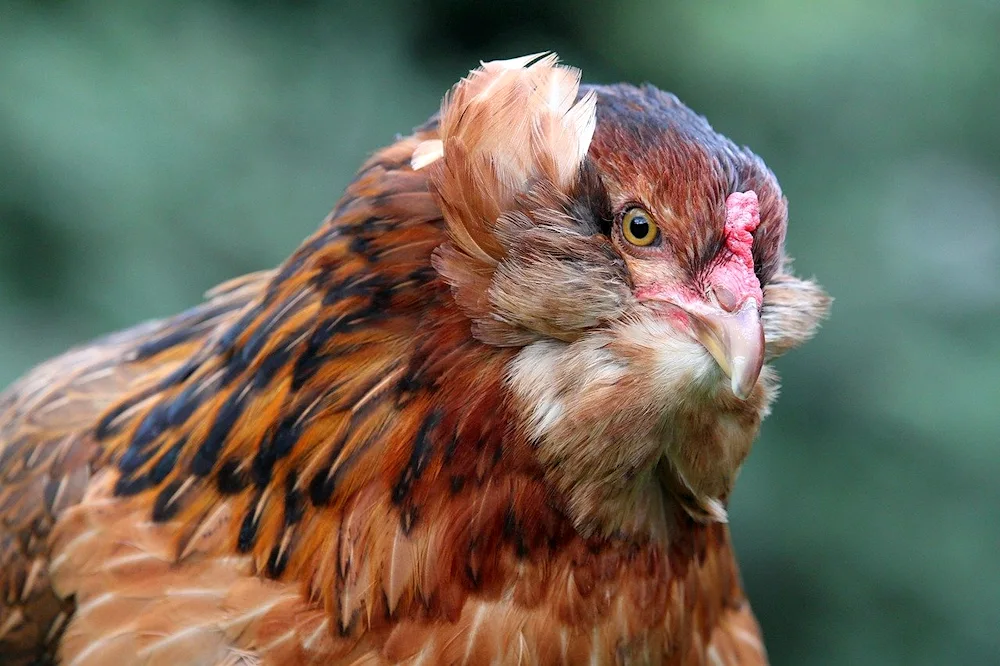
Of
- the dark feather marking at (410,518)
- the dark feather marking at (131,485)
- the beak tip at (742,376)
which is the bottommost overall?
the dark feather marking at (131,485)

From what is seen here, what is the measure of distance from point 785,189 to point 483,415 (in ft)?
6.98

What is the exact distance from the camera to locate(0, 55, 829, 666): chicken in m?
1.41

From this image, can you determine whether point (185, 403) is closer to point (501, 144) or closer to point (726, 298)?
point (501, 144)

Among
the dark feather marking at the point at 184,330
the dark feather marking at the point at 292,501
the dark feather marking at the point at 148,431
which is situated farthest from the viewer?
the dark feather marking at the point at 184,330

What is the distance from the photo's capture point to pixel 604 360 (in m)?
1.41

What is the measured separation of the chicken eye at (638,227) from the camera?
4.63ft

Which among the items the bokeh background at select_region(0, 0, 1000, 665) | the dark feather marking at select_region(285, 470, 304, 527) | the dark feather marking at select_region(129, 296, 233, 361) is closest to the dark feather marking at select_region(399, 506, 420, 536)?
the dark feather marking at select_region(285, 470, 304, 527)

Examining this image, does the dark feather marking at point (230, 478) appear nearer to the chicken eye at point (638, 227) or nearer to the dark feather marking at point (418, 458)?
the dark feather marking at point (418, 458)

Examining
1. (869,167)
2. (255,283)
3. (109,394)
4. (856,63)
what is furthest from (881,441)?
(109,394)

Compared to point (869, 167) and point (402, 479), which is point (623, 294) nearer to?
point (402, 479)

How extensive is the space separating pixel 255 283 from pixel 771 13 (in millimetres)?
1870

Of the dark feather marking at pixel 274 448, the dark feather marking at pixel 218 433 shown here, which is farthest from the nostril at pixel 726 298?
the dark feather marking at pixel 218 433

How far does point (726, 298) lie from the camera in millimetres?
1362

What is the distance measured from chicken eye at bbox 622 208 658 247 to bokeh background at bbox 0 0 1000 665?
196cm
